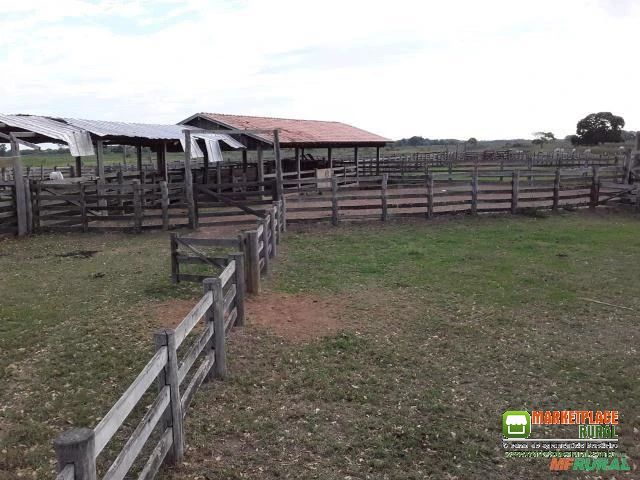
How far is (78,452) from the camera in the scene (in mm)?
2420

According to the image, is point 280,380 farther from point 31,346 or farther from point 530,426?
point 31,346

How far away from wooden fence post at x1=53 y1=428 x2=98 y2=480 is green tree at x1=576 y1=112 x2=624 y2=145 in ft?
257

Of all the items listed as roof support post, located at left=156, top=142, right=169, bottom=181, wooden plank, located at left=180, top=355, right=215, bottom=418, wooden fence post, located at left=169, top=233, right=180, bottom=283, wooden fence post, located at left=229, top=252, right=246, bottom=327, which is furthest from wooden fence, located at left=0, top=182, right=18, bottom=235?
wooden plank, located at left=180, top=355, right=215, bottom=418

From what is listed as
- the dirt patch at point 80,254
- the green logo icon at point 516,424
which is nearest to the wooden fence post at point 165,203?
the dirt patch at point 80,254

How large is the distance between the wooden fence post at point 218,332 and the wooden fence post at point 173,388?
1.28 metres

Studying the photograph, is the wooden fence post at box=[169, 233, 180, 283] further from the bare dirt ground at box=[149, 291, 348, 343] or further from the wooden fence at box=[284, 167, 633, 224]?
the wooden fence at box=[284, 167, 633, 224]

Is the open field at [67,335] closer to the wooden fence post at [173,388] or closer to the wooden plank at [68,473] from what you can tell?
the wooden fence post at [173,388]

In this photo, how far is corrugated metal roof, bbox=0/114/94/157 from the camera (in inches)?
528

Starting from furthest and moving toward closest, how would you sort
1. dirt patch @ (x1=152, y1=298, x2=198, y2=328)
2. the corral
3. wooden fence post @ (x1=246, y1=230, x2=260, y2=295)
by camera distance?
1. wooden fence post @ (x1=246, y1=230, x2=260, y2=295)
2. dirt patch @ (x1=152, y1=298, x2=198, y2=328)
3. the corral

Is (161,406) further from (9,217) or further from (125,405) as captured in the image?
(9,217)

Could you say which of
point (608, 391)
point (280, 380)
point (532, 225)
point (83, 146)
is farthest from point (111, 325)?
point (532, 225)

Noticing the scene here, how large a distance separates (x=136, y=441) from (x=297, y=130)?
23.4 m

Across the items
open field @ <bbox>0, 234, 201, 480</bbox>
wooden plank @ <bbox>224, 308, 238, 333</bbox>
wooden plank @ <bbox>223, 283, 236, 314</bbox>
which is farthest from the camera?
wooden plank @ <bbox>224, 308, 238, 333</bbox>

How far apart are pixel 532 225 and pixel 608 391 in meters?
10.6
